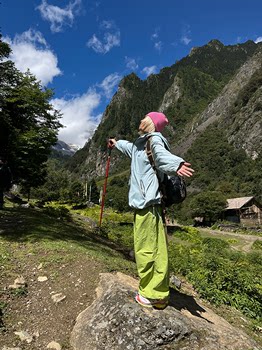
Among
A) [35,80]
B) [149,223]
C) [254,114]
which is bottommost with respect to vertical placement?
[149,223]

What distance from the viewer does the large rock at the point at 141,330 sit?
12.5 feet

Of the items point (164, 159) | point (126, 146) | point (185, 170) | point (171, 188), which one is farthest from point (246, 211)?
point (185, 170)

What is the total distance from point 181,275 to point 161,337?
15.5ft

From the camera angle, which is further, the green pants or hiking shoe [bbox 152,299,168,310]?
hiking shoe [bbox 152,299,168,310]

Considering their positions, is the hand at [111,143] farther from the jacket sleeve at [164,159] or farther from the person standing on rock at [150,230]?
the jacket sleeve at [164,159]

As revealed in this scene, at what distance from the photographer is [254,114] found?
101438 mm

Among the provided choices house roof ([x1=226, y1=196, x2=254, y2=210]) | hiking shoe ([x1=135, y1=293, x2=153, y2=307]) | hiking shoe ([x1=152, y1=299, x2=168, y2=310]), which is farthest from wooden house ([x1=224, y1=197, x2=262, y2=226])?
hiking shoe ([x1=135, y1=293, x2=153, y2=307])

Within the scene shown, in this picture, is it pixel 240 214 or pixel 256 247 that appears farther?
pixel 240 214

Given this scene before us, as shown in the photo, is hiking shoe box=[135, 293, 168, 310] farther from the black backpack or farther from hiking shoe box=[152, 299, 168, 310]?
the black backpack

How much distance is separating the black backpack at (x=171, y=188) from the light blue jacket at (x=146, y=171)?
0.28 feet

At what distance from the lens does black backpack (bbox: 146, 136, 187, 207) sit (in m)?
4.09

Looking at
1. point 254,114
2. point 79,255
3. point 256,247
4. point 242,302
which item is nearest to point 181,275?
point 242,302

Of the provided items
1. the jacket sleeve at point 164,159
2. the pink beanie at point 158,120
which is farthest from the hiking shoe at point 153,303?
the pink beanie at point 158,120

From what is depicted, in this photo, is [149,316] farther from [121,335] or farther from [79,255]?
[79,255]
